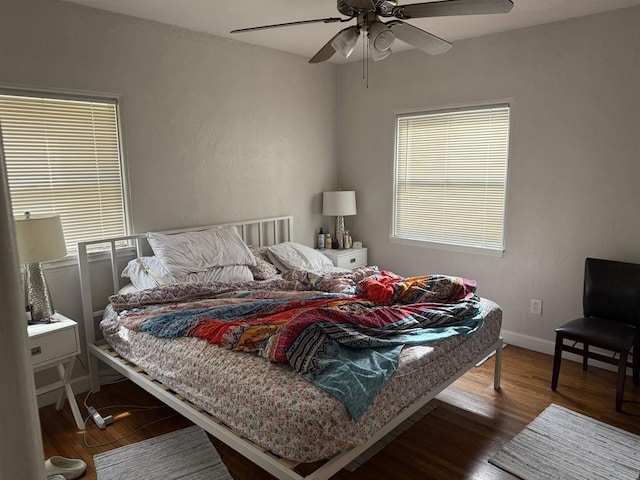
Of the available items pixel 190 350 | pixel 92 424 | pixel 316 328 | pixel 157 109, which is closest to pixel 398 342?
pixel 316 328

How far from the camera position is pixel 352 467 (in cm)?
241

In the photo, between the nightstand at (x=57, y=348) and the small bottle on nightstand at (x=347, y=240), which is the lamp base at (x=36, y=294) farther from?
the small bottle on nightstand at (x=347, y=240)

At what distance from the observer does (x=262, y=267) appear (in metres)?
3.72

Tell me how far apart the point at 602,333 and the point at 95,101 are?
3.75 meters

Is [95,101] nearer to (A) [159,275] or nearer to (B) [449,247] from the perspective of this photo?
(A) [159,275]

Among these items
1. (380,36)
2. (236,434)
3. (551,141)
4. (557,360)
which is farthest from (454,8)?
(557,360)

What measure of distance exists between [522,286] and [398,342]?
208 cm

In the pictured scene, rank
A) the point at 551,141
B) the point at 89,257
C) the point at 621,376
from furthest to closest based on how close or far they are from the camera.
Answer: the point at 551,141, the point at 89,257, the point at 621,376

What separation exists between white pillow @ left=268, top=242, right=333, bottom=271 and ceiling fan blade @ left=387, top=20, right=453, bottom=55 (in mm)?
2048

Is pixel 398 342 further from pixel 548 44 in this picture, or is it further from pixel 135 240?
pixel 548 44

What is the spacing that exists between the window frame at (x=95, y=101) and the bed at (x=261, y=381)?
0.34 feet

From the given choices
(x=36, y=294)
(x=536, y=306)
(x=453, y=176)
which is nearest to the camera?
(x=36, y=294)

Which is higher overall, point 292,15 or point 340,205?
point 292,15

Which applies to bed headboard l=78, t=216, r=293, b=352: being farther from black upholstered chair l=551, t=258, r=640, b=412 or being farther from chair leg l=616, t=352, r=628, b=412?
chair leg l=616, t=352, r=628, b=412
